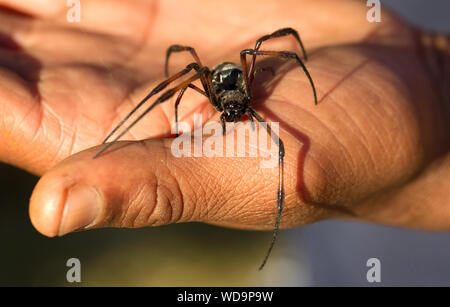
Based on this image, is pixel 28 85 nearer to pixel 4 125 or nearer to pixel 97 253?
pixel 4 125

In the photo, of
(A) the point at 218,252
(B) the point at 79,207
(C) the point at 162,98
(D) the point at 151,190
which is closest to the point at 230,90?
(C) the point at 162,98

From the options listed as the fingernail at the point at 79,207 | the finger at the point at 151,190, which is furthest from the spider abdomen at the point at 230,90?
the fingernail at the point at 79,207

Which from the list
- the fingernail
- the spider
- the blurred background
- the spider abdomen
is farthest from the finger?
the blurred background

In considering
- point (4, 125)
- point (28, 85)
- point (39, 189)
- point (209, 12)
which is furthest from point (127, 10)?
point (39, 189)

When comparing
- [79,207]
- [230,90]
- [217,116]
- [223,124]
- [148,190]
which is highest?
[230,90]

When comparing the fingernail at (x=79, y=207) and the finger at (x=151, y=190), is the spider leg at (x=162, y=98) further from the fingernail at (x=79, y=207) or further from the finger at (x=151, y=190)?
the fingernail at (x=79, y=207)

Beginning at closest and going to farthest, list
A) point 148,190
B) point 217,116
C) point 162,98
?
point 148,190 → point 162,98 → point 217,116

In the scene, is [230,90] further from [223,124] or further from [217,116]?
[223,124]
